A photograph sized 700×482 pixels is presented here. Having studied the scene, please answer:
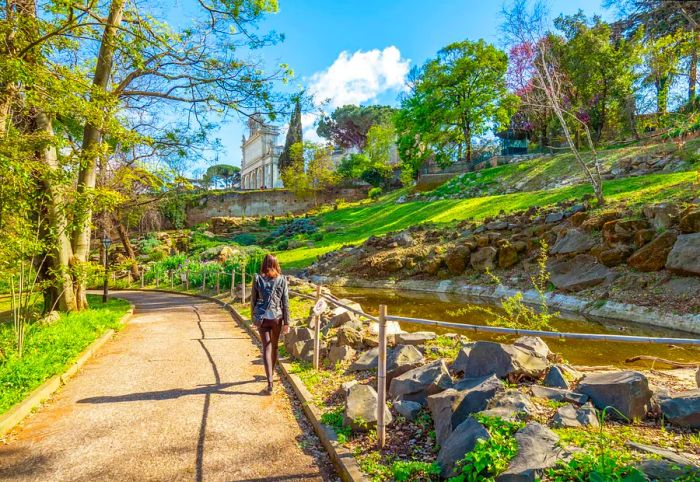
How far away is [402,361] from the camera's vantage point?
5.23m

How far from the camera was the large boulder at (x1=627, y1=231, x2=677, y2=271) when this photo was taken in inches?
425

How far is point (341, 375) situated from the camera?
5.86m

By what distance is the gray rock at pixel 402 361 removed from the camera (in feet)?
16.8

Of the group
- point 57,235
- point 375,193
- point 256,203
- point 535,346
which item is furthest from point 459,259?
point 256,203

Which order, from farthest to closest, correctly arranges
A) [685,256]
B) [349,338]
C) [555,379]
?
1. [685,256]
2. [349,338]
3. [555,379]

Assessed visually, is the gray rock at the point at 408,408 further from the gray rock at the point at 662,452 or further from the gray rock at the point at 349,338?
the gray rock at the point at 349,338

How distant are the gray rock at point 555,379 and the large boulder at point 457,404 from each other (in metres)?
0.70

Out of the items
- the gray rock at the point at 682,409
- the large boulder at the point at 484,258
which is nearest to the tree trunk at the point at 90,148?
the gray rock at the point at 682,409

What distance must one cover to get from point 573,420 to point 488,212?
65.1ft

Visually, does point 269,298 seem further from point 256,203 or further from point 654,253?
point 256,203

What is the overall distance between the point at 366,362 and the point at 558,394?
2600mm

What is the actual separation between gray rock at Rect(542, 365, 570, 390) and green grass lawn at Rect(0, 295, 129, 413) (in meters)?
5.80

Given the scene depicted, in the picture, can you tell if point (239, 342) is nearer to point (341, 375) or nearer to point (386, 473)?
point (341, 375)

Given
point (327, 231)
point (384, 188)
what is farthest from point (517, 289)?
point (384, 188)
